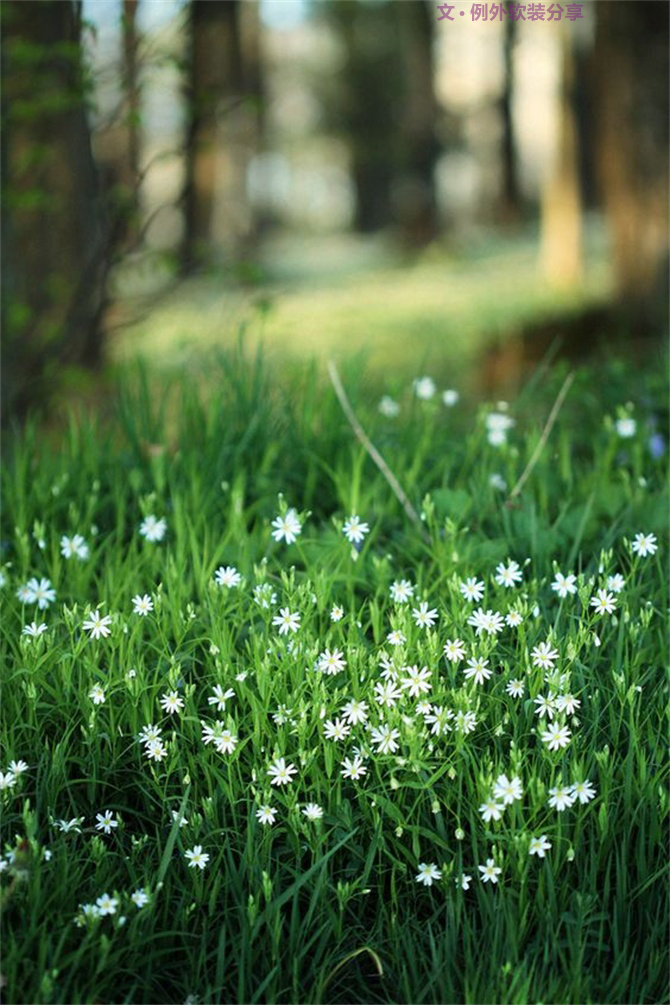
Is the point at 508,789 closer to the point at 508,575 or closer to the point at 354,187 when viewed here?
the point at 508,575

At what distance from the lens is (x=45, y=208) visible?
611 centimetres

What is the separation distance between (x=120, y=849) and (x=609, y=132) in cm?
738

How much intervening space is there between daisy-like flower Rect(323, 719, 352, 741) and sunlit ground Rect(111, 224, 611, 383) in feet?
8.00

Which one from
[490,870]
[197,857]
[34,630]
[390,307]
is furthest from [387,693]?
[390,307]

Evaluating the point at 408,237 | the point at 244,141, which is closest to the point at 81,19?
the point at 244,141

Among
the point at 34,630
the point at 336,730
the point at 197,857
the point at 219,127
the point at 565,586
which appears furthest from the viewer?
the point at 219,127

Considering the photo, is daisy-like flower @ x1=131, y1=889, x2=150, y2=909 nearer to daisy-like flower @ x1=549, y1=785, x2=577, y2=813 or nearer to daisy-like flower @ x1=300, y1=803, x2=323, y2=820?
daisy-like flower @ x1=300, y1=803, x2=323, y2=820

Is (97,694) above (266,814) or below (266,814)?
above

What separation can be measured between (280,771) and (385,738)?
0.76ft

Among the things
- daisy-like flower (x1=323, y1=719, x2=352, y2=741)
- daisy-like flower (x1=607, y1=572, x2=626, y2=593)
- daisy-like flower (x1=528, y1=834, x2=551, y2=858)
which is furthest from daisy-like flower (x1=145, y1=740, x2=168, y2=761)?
daisy-like flower (x1=607, y1=572, x2=626, y2=593)

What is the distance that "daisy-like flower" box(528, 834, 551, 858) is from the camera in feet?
6.89

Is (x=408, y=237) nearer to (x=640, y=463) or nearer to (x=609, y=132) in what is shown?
(x=609, y=132)

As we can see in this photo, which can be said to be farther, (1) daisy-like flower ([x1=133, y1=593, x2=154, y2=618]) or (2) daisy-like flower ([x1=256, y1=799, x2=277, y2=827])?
(1) daisy-like flower ([x1=133, y1=593, x2=154, y2=618])

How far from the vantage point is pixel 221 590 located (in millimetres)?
2783
